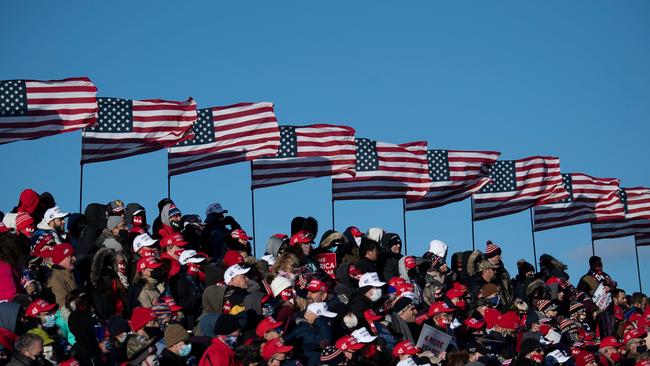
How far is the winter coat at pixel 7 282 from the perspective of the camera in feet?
62.5

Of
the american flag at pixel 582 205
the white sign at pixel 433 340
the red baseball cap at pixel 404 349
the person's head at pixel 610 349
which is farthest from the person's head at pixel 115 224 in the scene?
the american flag at pixel 582 205

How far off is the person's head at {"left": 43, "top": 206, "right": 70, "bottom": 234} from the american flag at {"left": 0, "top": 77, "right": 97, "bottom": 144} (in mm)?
4433

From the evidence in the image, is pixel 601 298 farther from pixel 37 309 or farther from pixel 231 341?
pixel 37 309

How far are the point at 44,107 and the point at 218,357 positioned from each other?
10836 millimetres

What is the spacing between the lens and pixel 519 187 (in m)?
37.3

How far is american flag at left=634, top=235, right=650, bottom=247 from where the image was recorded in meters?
42.5

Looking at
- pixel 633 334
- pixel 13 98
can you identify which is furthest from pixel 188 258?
pixel 633 334

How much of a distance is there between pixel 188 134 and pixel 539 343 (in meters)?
9.75

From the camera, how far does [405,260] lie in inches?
1029

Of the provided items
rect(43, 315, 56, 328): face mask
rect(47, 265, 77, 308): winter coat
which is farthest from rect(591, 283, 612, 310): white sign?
rect(43, 315, 56, 328): face mask

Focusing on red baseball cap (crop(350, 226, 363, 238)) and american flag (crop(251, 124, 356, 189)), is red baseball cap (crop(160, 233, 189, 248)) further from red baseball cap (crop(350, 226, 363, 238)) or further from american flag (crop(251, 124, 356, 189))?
american flag (crop(251, 124, 356, 189))

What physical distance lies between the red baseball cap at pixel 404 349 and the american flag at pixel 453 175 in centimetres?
1478

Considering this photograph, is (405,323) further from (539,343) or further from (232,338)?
(232,338)

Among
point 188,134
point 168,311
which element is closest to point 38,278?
point 168,311
